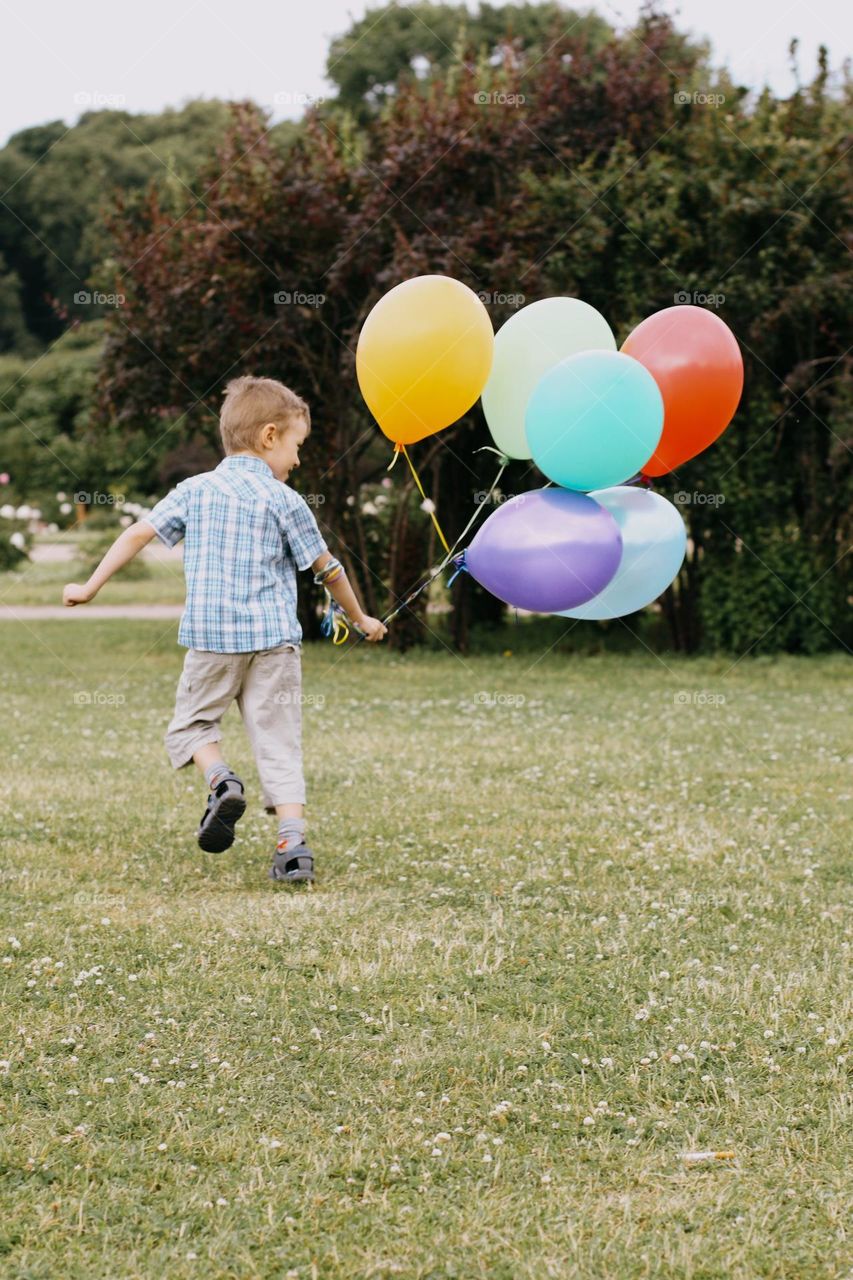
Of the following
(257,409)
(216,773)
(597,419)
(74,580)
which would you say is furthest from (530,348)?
(74,580)

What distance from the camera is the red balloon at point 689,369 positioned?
185 inches

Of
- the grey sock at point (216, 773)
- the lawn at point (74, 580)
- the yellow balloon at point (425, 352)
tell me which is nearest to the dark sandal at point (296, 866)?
the grey sock at point (216, 773)

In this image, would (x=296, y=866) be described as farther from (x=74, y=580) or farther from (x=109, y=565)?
(x=74, y=580)

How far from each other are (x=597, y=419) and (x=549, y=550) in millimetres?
453

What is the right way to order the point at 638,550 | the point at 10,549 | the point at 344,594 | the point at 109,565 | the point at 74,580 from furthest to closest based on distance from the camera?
the point at 10,549 < the point at 74,580 < the point at 344,594 < the point at 638,550 < the point at 109,565

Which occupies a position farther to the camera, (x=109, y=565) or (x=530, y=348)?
(x=530, y=348)

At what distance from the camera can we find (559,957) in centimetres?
398

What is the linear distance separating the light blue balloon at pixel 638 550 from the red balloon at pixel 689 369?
10.1 inches

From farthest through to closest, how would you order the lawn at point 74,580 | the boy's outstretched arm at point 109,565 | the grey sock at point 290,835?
the lawn at point 74,580, the grey sock at point 290,835, the boy's outstretched arm at point 109,565

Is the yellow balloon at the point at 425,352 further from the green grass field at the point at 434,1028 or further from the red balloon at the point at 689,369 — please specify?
the green grass field at the point at 434,1028

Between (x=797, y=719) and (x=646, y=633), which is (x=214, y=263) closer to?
(x=646, y=633)

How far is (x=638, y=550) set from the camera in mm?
4598

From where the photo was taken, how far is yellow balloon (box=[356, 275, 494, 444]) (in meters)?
4.48

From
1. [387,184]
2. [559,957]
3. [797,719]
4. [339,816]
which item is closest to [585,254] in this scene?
[387,184]
